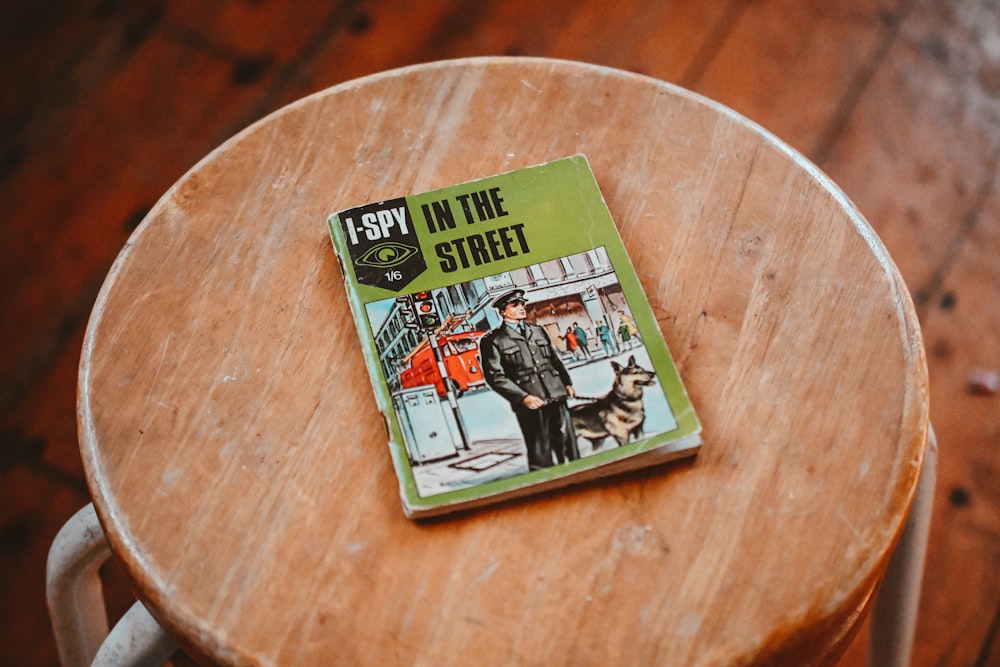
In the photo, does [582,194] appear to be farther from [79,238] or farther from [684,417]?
[79,238]

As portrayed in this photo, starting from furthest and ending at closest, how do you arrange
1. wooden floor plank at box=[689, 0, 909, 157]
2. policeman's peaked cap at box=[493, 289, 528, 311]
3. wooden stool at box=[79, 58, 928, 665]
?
wooden floor plank at box=[689, 0, 909, 157], policeman's peaked cap at box=[493, 289, 528, 311], wooden stool at box=[79, 58, 928, 665]

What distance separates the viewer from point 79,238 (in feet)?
4.26

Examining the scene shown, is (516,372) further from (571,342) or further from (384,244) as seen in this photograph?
(384,244)

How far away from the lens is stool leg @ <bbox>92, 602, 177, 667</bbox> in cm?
62

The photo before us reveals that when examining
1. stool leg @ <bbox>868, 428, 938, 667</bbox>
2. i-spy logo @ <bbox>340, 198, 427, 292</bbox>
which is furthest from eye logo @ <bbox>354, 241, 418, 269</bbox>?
stool leg @ <bbox>868, 428, 938, 667</bbox>

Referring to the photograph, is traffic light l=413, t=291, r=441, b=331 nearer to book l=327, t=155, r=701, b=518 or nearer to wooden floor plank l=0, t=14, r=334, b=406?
book l=327, t=155, r=701, b=518

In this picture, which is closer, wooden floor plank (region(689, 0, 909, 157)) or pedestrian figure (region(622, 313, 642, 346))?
pedestrian figure (region(622, 313, 642, 346))

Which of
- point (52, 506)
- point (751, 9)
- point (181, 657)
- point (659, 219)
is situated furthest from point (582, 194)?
point (751, 9)

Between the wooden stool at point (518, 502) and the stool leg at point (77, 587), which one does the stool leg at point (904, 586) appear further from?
the stool leg at point (77, 587)

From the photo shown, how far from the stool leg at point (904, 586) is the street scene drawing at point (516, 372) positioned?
240mm

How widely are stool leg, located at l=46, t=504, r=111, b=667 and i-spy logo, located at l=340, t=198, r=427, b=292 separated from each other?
0.27m

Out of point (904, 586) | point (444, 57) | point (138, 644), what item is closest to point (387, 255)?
point (138, 644)

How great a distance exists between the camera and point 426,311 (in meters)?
0.63

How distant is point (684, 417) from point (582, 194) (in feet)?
0.67
